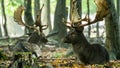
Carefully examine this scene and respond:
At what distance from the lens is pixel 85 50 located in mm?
10047

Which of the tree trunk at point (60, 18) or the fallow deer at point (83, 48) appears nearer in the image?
the fallow deer at point (83, 48)

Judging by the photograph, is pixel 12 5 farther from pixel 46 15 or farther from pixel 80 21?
pixel 80 21

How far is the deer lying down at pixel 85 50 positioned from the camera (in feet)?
32.9

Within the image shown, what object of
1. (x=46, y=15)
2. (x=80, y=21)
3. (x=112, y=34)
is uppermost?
(x=80, y=21)

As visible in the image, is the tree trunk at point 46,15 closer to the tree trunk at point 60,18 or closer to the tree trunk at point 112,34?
the tree trunk at point 60,18

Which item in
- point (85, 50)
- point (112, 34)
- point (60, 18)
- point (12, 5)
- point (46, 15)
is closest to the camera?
point (85, 50)

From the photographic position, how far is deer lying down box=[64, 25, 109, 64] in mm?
10031

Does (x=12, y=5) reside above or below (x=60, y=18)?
above

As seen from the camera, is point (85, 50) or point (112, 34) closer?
point (85, 50)

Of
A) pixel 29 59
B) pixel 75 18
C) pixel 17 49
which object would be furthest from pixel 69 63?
pixel 29 59

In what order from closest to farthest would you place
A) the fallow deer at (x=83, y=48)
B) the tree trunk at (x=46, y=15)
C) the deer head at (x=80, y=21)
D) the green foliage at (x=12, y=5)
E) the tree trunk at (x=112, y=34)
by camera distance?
1. the deer head at (x=80, y=21)
2. the fallow deer at (x=83, y=48)
3. the tree trunk at (x=112, y=34)
4. the green foliage at (x=12, y=5)
5. the tree trunk at (x=46, y=15)

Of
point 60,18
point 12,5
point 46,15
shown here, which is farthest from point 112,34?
point 46,15

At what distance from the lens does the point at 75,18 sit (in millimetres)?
10203

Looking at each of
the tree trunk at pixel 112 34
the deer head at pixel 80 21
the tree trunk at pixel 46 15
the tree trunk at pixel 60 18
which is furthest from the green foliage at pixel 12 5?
the deer head at pixel 80 21
